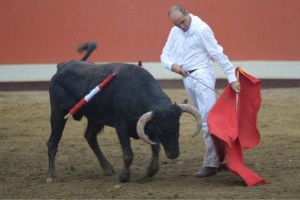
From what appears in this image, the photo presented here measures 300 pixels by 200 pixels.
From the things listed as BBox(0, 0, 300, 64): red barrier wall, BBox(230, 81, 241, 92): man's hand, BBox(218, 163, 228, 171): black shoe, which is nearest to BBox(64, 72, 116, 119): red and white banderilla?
BBox(230, 81, 241, 92): man's hand

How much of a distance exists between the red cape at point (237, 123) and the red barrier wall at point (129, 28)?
18.1ft

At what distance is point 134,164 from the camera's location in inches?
338

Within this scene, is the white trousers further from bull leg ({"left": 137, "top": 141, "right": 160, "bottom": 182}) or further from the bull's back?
bull leg ({"left": 137, "top": 141, "right": 160, "bottom": 182})

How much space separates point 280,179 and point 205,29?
5.09 ft

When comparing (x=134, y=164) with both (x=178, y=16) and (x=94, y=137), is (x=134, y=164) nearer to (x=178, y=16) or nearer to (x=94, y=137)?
(x=94, y=137)

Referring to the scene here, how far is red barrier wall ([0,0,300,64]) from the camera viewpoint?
13.1 m

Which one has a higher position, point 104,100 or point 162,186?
point 104,100

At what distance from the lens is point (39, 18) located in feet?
43.5

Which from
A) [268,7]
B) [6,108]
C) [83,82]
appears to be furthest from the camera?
[268,7]

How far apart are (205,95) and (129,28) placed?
5739 millimetres

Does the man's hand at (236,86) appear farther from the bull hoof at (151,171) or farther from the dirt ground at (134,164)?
the bull hoof at (151,171)

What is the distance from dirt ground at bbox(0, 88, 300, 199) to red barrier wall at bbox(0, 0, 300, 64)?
1162 millimetres

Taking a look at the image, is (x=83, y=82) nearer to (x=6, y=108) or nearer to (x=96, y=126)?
(x=96, y=126)

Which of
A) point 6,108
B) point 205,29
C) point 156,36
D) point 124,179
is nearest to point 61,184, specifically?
point 124,179
